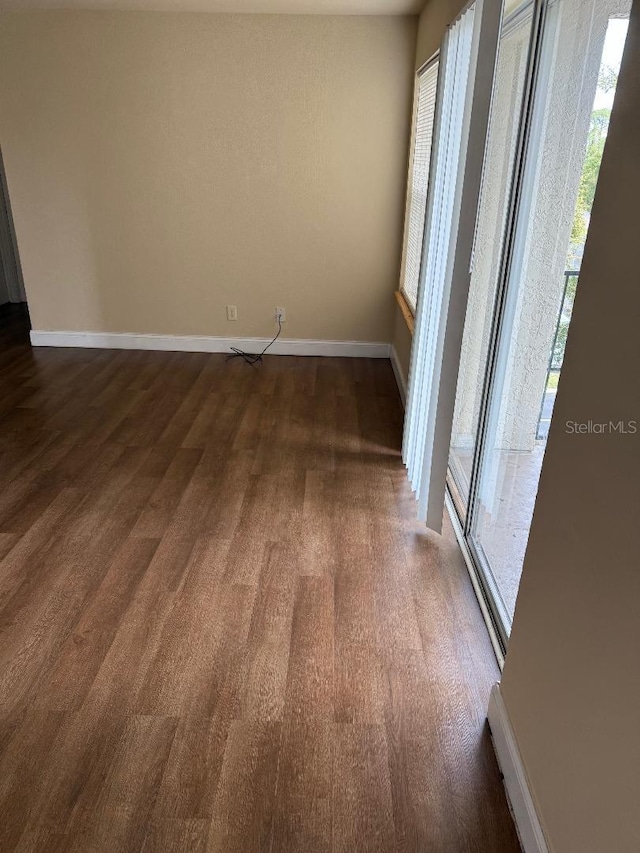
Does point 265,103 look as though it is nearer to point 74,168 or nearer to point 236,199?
point 236,199

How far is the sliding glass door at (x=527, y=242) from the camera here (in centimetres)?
164

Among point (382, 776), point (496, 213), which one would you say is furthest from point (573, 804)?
point (496, 213)

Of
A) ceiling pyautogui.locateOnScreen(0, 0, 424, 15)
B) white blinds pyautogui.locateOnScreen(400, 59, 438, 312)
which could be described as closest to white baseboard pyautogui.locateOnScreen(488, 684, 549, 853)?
white blinds pyautogui.locateOnScreen(400, 59, 438, 312)

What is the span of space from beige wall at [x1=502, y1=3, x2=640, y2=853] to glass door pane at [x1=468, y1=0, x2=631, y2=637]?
47 centimetres

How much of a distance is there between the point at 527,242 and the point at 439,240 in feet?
1.58

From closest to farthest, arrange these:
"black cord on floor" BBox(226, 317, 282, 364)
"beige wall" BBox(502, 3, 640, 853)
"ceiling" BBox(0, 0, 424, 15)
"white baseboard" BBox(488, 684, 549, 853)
Result: "beige wall" BBox(502, 3, 640, 853) → "white baseboard" BBox(488, 684, 549, 853) → "ceiling" BBox(0, 0, 424, 15) → "black cord on floor" BBox(226, 317, 282, 364)

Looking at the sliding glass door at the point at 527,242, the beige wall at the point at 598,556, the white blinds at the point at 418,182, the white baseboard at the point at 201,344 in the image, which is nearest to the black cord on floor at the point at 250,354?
the white baseboard at the point at 201,344

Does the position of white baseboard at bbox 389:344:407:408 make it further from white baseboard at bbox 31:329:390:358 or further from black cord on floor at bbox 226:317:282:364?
black cord on floor at bbox 226:317:282:364

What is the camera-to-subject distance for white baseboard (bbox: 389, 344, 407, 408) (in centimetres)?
387

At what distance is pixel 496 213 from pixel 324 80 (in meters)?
2.31

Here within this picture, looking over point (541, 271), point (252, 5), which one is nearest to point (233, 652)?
point (541, 271)

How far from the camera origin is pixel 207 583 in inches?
87.7

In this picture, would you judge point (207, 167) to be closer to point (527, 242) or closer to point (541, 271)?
point (527, 242)

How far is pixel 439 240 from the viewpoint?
2.43 m
